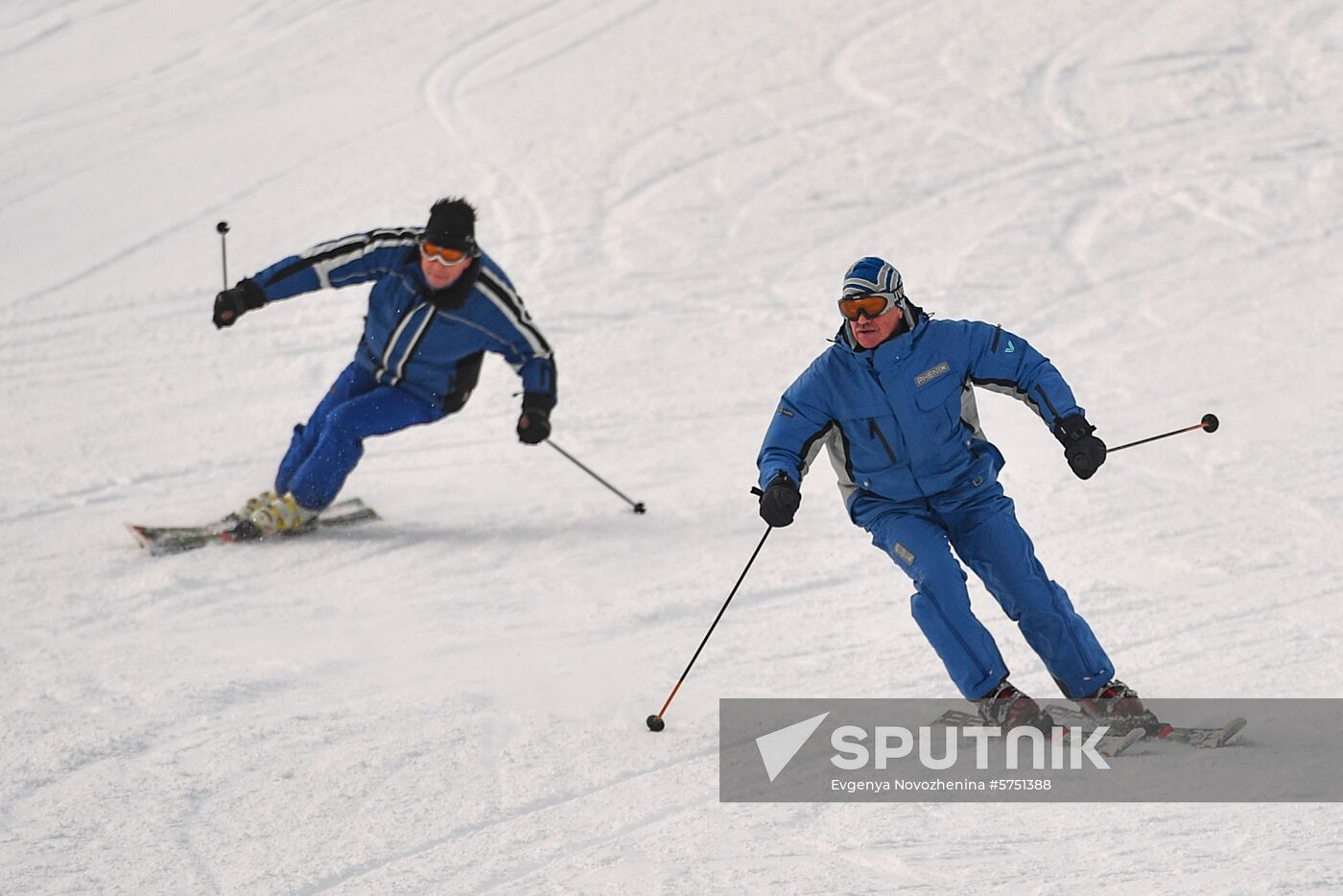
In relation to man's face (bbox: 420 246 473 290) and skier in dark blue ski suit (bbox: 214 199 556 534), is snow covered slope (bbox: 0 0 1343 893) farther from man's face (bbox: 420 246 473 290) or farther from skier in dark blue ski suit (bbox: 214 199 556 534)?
man's face (bbox: 420 246 473 290)

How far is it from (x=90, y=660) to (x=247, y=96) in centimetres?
966

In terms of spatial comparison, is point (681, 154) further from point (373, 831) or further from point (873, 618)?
point (373, 831)

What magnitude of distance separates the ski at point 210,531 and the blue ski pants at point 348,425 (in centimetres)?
25

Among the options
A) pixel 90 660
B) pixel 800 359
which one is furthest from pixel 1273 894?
pixel 800 359

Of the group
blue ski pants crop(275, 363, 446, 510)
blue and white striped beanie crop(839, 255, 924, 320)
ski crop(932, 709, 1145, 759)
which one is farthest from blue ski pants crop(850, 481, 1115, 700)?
blue ski pants crop(275, 363, 446, 510)

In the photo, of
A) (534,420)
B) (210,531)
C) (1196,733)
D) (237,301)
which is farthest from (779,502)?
(210,531)

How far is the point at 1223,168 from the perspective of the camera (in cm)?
1229

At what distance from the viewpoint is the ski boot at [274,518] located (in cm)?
734

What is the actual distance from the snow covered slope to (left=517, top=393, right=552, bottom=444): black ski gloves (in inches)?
22.6

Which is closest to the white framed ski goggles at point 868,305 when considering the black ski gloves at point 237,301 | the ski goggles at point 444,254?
the ski goggles at point 444,254

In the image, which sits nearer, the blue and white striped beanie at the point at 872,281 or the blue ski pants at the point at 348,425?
the blue and white striped beanie at the point at 872,281
